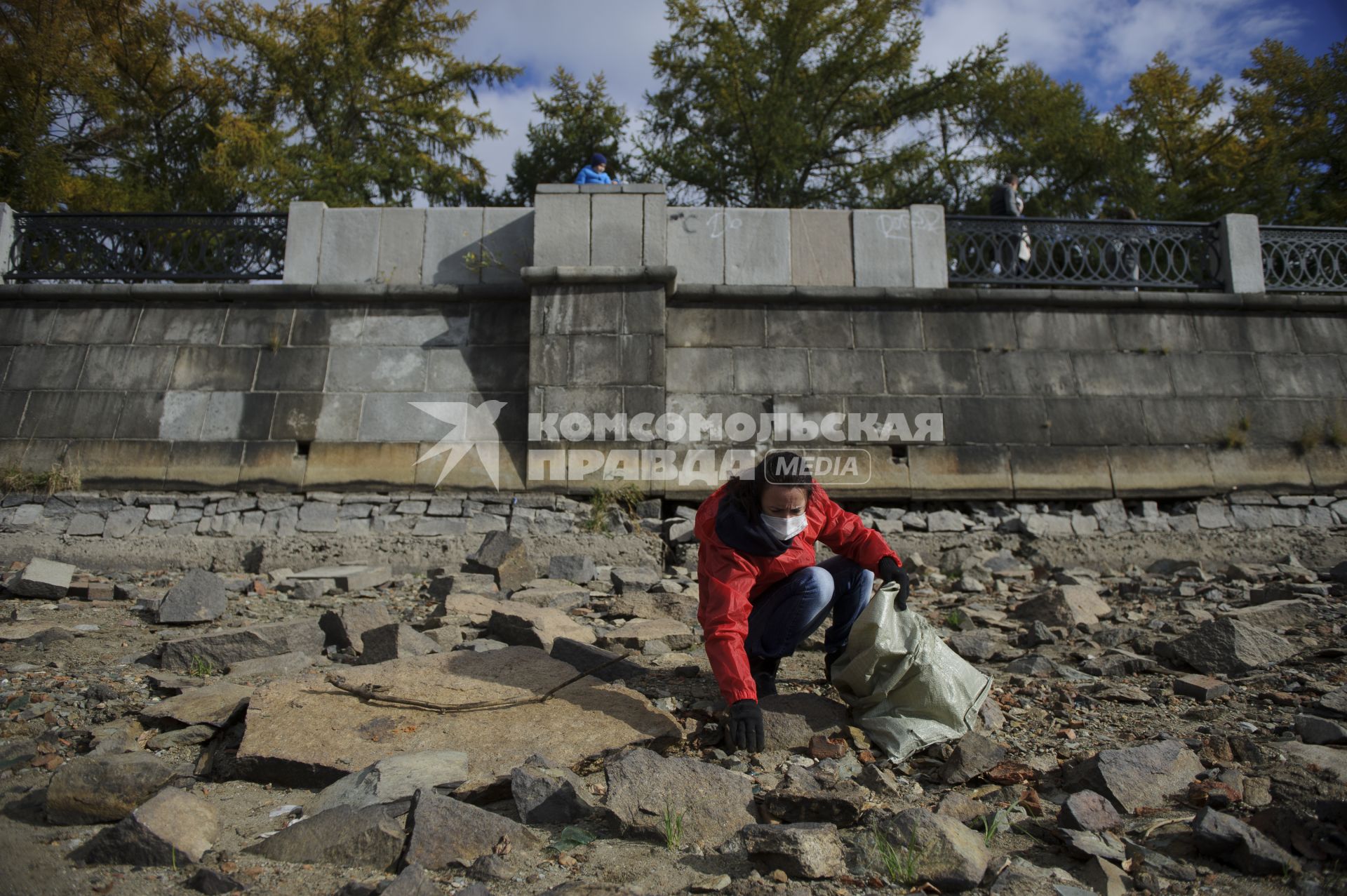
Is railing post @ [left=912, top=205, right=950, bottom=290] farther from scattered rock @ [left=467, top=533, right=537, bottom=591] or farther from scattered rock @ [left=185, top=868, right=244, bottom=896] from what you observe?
scattered rock @ [left=185, top=868, right=244, bottom=896]

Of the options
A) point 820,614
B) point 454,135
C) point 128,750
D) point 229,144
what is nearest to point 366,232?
point 128,750

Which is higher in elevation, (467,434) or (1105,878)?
(467,434)

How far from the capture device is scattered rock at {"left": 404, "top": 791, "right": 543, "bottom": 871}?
2.22 metres

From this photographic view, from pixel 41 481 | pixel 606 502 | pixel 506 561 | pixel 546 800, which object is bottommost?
pixel 546 800

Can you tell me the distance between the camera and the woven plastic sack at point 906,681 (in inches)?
116

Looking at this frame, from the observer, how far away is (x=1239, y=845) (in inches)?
84.7

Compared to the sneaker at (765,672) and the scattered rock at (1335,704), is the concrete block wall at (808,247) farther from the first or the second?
the scattered rock at (1335,704)

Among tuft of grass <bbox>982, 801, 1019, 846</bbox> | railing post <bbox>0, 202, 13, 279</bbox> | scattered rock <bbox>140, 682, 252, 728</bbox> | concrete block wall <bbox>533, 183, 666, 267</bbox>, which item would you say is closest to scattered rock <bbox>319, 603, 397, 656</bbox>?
scattered rock <bbox>140, 682, 252, 728</bbox>

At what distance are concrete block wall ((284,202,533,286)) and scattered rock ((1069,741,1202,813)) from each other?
6.11 meters

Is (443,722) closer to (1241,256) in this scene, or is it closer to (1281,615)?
(1281,615)

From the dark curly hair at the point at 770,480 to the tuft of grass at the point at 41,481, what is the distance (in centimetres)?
649

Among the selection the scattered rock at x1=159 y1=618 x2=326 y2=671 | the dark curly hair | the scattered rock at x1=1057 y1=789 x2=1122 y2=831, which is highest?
the dark curly hair

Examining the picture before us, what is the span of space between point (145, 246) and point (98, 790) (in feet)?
23.0

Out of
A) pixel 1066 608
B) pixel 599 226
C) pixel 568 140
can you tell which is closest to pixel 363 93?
pixel 568 140
